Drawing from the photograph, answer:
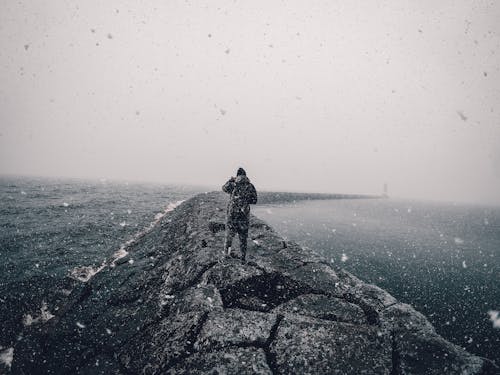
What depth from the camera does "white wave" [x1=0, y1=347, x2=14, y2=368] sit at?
4.85 m

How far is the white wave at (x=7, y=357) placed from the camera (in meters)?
4.85

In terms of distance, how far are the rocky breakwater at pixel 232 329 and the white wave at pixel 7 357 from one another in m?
0.04

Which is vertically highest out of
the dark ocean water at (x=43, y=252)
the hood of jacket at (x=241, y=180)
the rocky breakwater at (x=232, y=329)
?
the hood of jacket at (x=241, y=180)

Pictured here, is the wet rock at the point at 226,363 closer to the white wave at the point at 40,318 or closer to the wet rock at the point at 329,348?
the wet rock at the point at 329,348

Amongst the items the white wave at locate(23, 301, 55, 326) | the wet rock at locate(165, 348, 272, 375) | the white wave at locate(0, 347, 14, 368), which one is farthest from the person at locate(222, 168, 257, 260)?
the white wave at locate(23, 301, 55, 326)

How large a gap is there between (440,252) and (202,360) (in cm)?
2259

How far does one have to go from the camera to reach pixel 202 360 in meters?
3.22

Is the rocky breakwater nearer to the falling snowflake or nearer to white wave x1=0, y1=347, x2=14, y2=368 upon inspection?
white wave x1=0, y1=347, x2=14, y2=368

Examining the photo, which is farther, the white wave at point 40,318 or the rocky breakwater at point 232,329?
the white wave at point 40,318

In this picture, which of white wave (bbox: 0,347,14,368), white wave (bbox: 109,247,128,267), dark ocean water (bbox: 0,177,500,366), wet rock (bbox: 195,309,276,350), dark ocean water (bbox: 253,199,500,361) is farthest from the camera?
white wave (bbox: 109,247,128,267)

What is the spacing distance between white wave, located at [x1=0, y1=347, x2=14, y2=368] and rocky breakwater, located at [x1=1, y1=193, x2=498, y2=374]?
4cm

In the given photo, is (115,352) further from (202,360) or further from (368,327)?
(368,327)

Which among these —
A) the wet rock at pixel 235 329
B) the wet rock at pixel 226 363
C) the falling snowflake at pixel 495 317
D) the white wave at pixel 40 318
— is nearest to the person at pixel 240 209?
the wet rock at pixel 235 329

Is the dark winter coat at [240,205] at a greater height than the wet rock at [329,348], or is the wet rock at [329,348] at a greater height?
the dark winter coat at [240,205]
